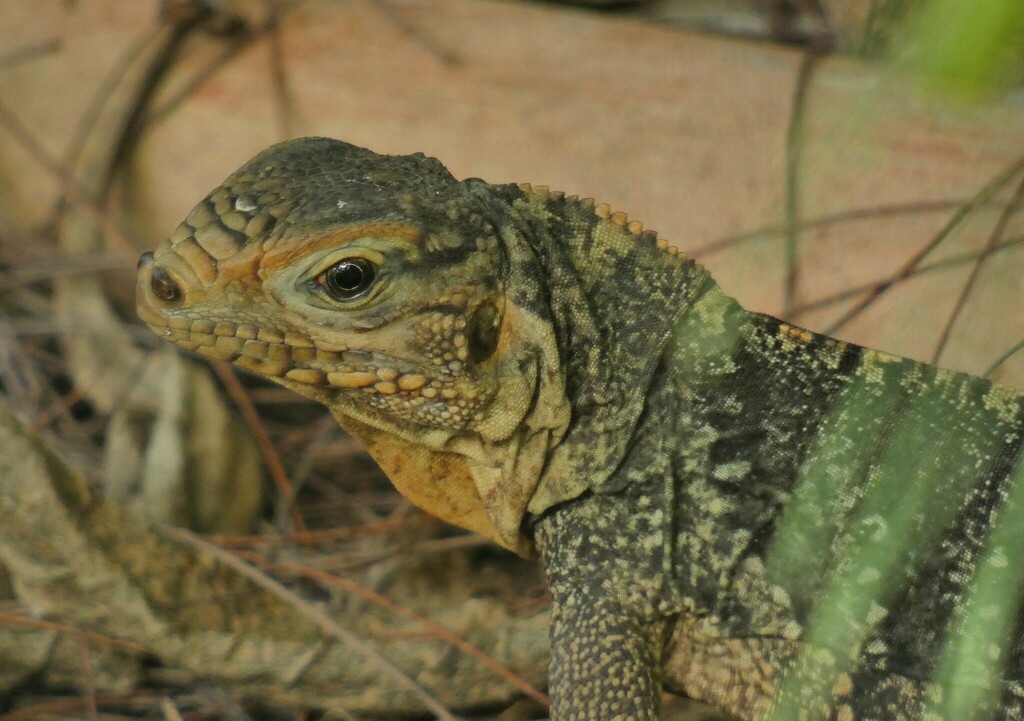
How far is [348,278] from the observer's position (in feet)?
7.81

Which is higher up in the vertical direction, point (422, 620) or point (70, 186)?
point (70, 186)

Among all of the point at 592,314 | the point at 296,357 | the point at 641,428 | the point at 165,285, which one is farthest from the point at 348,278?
the point at 641,428

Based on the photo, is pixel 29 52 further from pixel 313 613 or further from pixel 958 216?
pixel 958 216

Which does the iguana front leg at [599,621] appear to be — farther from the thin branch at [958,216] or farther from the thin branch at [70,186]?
the thin branch at [70,186]

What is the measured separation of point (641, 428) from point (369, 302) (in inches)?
27.8

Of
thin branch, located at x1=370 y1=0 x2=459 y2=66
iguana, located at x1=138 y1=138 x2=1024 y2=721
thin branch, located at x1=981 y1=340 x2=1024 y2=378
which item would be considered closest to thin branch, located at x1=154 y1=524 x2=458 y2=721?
iguana, located at x1=138 y1=138 x2=1024 y2=721

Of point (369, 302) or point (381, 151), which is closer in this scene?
point (369, 302)

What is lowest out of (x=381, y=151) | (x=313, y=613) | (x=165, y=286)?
(x=313, y=613)

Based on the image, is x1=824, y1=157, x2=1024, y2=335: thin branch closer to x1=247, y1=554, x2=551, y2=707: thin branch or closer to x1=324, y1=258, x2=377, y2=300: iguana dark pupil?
x1=324, y1=258, x2=377, y2=300: iguana dark pupil

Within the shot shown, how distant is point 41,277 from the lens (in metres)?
5.05

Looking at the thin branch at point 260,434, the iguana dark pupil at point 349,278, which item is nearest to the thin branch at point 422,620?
the thin branch at point 260,434

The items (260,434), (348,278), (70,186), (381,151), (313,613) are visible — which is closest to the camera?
(348,278)

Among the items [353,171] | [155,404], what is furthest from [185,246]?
[155,404]

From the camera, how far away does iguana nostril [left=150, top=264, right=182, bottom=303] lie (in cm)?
242
